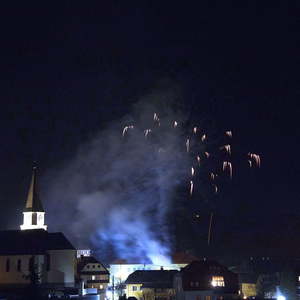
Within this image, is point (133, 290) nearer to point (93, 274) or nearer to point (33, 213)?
point (93, 274)

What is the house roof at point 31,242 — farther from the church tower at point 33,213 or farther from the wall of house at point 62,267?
the church tower at point 33,213

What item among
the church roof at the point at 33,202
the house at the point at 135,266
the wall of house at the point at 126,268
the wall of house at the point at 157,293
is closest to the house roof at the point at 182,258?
the house at the point at 135,266

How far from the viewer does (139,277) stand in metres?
98.6

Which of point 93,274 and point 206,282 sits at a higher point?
point 93,274

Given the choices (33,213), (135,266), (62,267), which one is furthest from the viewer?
(135,266)

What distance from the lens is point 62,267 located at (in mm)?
92312

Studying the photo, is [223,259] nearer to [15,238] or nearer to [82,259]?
[82,259]

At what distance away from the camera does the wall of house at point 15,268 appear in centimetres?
9100

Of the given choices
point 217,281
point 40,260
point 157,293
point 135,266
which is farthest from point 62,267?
point 135,266

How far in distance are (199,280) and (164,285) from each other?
10.5 meters

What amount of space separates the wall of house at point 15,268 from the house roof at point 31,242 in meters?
0.88

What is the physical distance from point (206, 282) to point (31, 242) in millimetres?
28907

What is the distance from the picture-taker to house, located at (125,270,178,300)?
92.9 m

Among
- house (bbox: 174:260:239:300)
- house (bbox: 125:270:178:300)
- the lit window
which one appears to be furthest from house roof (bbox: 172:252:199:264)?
the lit window
